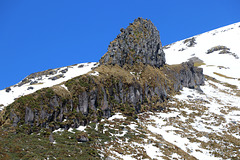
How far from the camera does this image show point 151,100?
58531mm

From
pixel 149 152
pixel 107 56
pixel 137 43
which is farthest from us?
pixel 137 43

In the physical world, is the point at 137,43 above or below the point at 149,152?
above

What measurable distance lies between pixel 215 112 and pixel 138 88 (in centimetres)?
2654

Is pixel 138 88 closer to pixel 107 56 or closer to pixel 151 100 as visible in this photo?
pixel 151 100

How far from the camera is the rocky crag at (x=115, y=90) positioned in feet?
112

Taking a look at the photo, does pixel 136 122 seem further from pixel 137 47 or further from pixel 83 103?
pixel 137 47

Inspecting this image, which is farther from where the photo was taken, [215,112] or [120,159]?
[215,112]

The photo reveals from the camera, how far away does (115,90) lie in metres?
52.1

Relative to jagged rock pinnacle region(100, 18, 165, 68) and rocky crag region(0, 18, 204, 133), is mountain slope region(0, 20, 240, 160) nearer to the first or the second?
rocky crag region(0, 18, 204, 133)

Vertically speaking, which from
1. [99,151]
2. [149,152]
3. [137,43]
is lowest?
[149,152]

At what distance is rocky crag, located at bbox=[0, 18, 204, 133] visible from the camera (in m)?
34.2

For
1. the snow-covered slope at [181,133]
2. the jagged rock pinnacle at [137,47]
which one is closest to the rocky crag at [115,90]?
the jagged rock pinnacle at [137,47]

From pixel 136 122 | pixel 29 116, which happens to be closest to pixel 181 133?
pixel 136 122

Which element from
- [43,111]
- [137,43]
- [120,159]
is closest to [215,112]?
[137,43]
